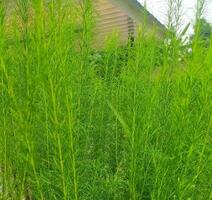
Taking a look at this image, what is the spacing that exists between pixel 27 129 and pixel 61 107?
0.08m

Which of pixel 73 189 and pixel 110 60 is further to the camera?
pixel 110 60

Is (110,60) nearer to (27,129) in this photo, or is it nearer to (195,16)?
(195,16)

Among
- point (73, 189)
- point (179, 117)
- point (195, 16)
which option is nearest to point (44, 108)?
point (73, 189)

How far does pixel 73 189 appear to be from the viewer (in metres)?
0.93

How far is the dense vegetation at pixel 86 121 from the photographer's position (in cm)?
87

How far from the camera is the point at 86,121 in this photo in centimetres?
125

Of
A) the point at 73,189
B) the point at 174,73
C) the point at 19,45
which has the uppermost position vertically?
the point at 19,45

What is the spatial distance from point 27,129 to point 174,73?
1.69ft

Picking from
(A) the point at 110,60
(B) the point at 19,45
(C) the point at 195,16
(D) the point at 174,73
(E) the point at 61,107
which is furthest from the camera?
(A) the point at 110,60

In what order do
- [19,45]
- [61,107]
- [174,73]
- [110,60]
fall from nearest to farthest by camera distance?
[61,107] < [19,45] < [174,73] < [110,60]

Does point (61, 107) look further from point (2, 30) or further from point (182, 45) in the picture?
point (182, 45)

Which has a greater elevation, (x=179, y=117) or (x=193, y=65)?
Result: (x=193, y=65)

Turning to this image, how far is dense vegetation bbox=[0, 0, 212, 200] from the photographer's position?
873mm

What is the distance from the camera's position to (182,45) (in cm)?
116
